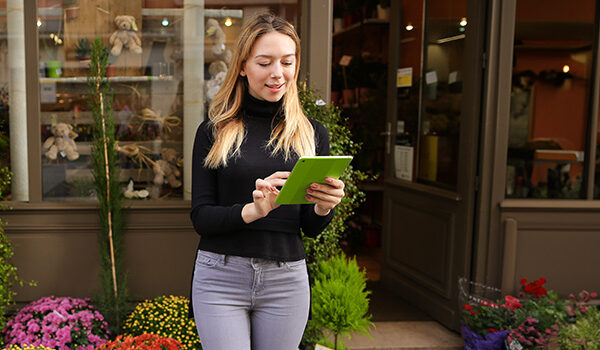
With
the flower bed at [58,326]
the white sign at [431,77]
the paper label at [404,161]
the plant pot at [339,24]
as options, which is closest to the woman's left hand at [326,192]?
the flower bed at [58,326]

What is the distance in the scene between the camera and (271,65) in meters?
1.82

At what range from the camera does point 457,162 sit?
12.9 ft

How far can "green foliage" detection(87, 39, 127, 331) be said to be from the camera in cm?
323

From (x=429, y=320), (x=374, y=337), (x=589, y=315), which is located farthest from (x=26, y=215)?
(x=589, y=315)

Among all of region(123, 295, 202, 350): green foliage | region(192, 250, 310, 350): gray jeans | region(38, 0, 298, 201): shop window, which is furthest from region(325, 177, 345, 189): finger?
region(38, 0, 298, 201): shop window

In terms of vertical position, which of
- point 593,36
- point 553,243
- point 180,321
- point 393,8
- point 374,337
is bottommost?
point 374,337

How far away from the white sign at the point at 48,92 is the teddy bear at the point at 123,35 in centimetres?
42

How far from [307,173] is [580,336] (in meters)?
2.23

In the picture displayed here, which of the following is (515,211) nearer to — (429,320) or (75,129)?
(429,320)

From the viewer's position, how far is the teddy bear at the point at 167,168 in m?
3.59

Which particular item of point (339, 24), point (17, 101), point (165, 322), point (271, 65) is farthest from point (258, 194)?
point (339, 24)

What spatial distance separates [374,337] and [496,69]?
191 centimetres

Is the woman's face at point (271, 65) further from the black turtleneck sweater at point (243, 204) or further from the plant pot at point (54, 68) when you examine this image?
the plant pot at point (54, 68)

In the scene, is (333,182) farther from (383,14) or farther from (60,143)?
(383,14)
